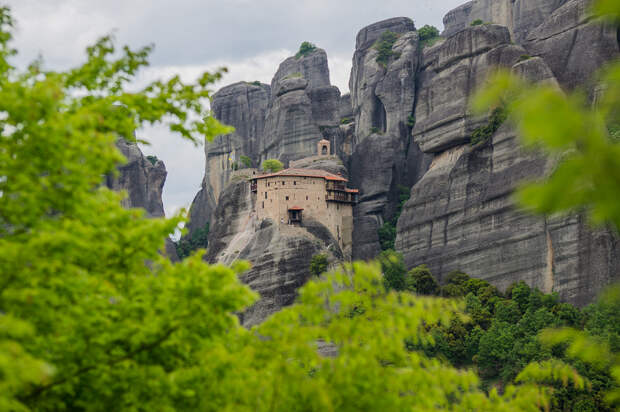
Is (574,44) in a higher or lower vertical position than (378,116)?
lower

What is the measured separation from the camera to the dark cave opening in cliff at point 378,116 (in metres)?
86.9

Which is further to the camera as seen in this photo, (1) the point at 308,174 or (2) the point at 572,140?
(1) the point at 308,174

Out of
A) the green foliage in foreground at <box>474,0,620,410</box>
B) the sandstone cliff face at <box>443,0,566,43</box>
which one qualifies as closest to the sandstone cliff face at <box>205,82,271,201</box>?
the sandstone cliff face at <box>443,0,566,43</box>

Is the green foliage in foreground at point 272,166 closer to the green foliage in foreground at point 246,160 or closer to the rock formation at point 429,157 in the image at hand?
the rock formation at point 429,157

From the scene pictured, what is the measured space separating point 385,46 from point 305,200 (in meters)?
28.5

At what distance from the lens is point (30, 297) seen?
7.32m

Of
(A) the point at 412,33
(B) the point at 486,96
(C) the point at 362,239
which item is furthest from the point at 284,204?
(B) the point at 486,96

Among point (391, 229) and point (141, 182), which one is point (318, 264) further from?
point (141, 182)

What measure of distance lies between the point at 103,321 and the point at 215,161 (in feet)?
310

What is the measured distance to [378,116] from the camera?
87.8m

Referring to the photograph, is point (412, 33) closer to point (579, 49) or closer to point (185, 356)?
point (579, 49)

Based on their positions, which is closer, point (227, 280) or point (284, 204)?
point (227, 280)

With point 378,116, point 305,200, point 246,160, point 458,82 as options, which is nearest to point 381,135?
point 378,116

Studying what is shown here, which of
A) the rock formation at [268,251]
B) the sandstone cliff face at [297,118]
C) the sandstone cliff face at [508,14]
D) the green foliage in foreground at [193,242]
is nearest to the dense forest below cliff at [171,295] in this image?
the rock formation at [268,251]
